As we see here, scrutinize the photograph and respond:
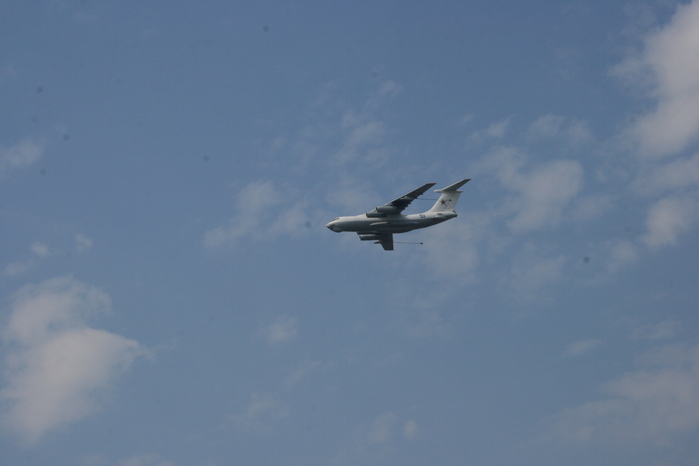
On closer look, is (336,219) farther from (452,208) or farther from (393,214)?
(452,208)

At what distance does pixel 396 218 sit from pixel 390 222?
637mm

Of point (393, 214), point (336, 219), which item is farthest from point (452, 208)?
point (336, 219)

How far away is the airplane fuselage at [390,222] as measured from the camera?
69.3 metres

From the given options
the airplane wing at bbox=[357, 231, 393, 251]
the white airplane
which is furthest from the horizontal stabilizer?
the airplane wing at bbox=[357, 231, 393, 251]

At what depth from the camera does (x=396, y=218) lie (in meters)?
69.2

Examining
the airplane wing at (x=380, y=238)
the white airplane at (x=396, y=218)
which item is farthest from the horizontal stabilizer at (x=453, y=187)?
the airplane wing at (x=380, y=238)

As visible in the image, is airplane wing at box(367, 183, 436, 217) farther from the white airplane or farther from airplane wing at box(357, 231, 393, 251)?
airplane wing at box(357, 231, 393, 251)

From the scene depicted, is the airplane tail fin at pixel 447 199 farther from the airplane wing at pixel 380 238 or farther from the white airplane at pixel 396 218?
the airplane wing at pixel 380 238

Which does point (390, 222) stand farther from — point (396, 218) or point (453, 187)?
point (453, 187)

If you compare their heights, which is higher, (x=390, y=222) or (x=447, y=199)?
(x=447, y=199)

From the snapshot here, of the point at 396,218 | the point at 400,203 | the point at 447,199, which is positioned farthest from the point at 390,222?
the point at 447,199

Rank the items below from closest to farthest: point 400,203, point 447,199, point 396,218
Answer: point 400,203 → point 396,218 → point 447,199

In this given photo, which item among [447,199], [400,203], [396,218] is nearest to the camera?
[400,203]

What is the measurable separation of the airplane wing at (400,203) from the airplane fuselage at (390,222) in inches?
22.6
